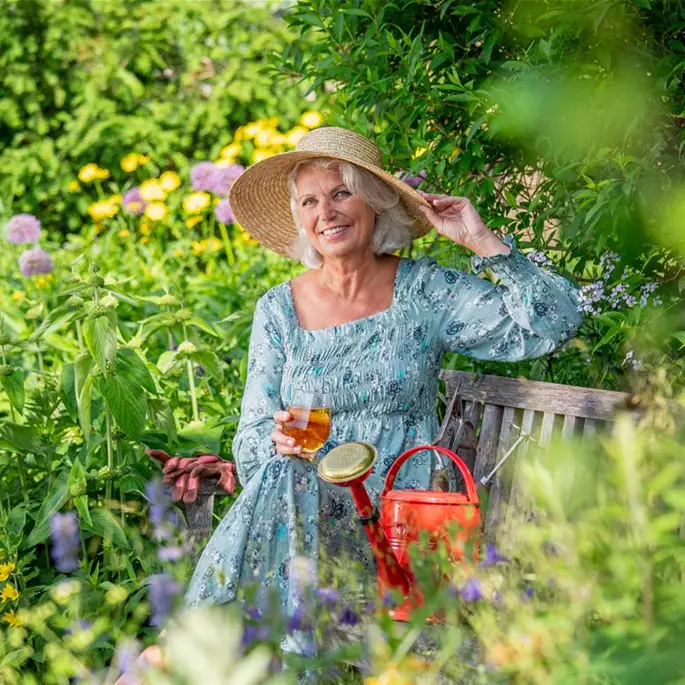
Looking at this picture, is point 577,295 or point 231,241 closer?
point 577,295

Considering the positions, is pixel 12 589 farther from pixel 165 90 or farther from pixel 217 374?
pixel 165 90

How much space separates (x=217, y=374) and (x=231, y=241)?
280 centimetres

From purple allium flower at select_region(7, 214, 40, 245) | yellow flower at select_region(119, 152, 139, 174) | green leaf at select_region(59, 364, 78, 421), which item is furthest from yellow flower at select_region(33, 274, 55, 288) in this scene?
green leaf at select_region(59, 364, 78, 421)

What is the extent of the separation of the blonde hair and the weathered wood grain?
15.2 inches

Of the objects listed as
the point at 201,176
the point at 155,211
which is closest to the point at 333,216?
the point at 201,176

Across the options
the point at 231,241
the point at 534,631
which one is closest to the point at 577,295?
the point at 534,631

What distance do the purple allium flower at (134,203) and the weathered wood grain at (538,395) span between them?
3.44 m

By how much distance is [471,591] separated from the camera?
4.78ft

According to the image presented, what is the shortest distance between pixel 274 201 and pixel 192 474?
2.77ft

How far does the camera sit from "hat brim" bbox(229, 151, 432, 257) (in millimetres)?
2990

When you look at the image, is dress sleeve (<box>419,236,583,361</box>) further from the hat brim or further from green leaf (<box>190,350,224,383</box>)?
green leaf (<box>190,350,224,383</box>)

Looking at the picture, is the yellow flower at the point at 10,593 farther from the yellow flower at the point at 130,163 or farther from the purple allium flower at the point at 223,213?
the yellow flower at the point at 130,163

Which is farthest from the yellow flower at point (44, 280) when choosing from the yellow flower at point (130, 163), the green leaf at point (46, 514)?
the green leaf at point (46, 514)

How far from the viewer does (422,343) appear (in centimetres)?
295
